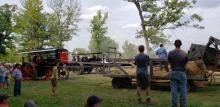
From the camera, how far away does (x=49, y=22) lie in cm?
5772

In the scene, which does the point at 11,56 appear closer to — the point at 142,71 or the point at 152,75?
the point at 152,75

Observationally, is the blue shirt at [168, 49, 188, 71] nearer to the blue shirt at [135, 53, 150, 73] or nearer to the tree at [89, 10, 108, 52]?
the blue shirt at [135, 53, 150, 73]

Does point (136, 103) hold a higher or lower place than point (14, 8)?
lower

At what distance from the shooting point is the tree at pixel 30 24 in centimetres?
5400

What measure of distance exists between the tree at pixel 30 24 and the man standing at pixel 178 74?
43.0m

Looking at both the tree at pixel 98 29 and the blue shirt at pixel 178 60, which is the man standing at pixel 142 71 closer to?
the blue shirt at pixel 178 60

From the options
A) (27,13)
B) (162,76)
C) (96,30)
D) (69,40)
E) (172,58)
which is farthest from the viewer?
(96,30)

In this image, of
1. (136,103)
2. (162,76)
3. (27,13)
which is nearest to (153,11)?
(27,13)

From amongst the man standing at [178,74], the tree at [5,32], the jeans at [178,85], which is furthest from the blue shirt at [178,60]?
the tree at [5,32]

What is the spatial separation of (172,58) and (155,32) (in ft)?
94.5

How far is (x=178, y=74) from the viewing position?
1237cm

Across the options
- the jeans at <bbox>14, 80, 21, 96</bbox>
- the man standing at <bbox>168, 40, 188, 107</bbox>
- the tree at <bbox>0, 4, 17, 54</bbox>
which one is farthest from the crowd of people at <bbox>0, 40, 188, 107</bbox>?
the tree at <bbox>0, 4, 17, 54</bbox>

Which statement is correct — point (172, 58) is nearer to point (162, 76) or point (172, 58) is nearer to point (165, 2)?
point (162, 76)

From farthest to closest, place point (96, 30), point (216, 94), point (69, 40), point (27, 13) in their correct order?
point (96, 30), point (69, 40), point (27, 13), point (216, 94)
